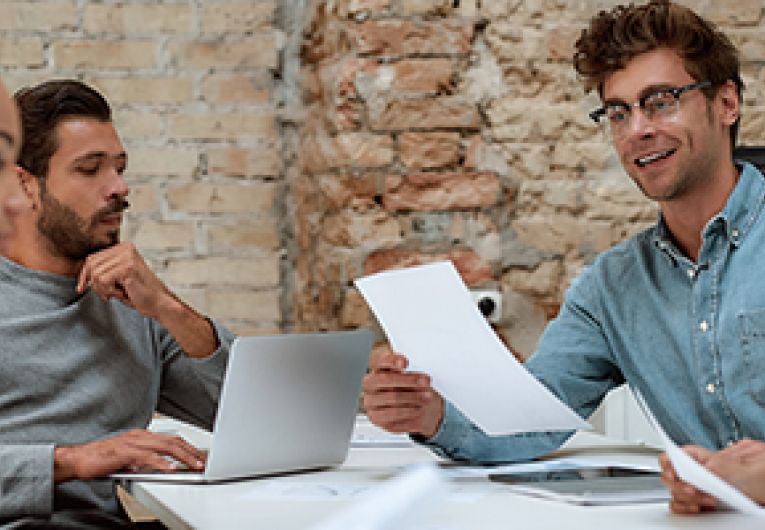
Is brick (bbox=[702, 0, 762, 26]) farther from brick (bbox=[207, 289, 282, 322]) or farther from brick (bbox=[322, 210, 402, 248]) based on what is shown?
brick (bbox=[207, 289, 282, 322])

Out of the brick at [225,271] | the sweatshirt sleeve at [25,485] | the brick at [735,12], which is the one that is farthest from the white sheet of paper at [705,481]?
the brick at [225,271]

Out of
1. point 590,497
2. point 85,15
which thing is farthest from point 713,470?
point 85,15

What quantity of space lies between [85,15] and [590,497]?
2.24 meters

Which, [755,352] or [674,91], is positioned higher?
[674,91]

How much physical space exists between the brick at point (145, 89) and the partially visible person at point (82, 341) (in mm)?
1070

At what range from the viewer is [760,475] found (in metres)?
1.17

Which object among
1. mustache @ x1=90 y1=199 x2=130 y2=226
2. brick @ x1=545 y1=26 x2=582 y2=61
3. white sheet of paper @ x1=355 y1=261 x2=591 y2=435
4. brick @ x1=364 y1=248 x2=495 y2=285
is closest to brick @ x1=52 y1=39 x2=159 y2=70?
brick @ x1=364 y1=248 x2=495 y2=285

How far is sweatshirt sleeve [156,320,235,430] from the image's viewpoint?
77.9 inches

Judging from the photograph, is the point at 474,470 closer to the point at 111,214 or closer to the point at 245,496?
the point at 245,496

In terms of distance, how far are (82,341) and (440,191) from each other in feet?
3.76

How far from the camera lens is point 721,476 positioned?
1171 mm

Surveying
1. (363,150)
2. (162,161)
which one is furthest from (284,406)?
(162,161)

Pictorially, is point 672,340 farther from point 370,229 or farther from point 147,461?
point 370,229

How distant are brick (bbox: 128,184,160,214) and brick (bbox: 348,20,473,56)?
2.42 feet
